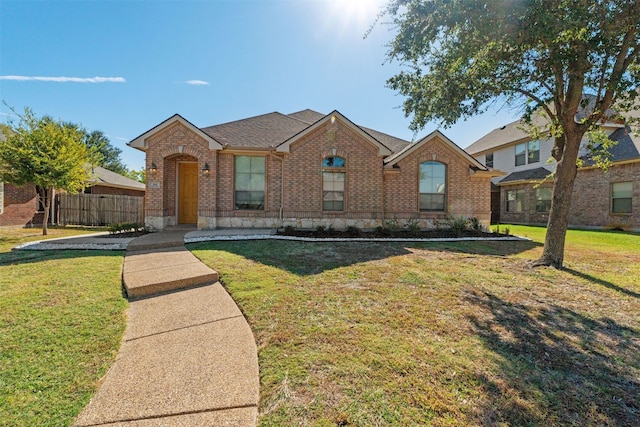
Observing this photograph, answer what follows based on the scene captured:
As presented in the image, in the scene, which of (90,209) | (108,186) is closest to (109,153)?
(108,186)

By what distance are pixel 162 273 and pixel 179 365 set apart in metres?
3.00

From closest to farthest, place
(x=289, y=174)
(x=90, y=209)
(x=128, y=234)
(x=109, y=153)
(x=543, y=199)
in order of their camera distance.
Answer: (x=128, y=234) → (x=289, y=174) → (x=90, y=209) → (x=543, y=199) → (x=109, y=153)

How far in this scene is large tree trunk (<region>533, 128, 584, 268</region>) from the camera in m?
6.22

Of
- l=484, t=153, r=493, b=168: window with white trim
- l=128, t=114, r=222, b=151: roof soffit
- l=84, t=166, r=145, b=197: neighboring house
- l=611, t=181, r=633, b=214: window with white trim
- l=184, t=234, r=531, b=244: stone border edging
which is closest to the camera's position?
l=184, t=234, r=531, b=244: stone border edging

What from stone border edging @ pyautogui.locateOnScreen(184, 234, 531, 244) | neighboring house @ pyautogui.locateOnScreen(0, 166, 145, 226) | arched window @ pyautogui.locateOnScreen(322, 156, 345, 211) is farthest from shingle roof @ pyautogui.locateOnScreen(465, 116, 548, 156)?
neighboring house @ pyautogui.locateOnScreen(0, 166, 145, 226)

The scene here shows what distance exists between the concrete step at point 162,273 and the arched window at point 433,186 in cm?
964

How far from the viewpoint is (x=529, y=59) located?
19.9 ft

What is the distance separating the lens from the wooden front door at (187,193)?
470 inches

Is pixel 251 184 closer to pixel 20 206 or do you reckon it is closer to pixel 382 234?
pixel 382 234

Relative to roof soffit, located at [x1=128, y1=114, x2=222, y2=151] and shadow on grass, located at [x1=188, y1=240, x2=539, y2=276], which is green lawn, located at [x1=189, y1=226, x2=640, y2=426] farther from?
roof soffit, located at [x1=128, y1=114, x2=222, y2=151]

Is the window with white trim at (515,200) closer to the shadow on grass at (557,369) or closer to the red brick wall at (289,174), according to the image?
the red brick wall at (289,174)

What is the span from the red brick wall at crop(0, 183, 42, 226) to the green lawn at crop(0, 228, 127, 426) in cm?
1292

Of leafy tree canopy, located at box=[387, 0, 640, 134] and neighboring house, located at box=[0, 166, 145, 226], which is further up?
leafy tree canopy, located at box=[387, 0, 640, 134]

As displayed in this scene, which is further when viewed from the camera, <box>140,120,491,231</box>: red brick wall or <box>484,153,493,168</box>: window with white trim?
<box>484,153,493,168</box>: window with white trim
